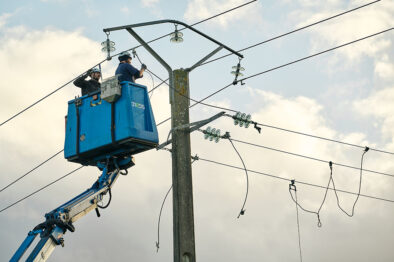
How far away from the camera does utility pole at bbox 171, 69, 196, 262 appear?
13.3 metres

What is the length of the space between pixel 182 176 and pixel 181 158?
1.27 feet

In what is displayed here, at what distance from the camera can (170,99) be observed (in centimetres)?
1466

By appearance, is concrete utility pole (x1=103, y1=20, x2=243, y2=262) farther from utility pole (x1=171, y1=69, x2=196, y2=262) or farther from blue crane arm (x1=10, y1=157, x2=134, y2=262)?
blue crane arm (x1=10, y1=157, x2=134, y2=262)

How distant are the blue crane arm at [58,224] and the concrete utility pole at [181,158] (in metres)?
1.99

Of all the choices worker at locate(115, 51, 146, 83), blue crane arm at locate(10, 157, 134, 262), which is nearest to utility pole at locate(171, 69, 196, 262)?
worker at locate(115, 51, 146, 83)

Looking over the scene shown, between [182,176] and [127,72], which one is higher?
[127,72]

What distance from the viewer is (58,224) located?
538 inches

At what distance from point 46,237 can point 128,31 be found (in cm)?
472

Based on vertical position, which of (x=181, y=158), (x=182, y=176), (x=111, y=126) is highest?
(x=111, y=126)

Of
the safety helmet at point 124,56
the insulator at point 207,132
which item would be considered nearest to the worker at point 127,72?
the safety helmet at point 124,56

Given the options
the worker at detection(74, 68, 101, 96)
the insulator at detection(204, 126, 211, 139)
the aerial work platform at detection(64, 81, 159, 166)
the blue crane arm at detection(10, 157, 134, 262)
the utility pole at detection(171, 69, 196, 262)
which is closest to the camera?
the utility pole at detection(171, 69, 196, 262)

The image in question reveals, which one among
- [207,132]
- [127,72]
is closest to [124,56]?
[127,72]

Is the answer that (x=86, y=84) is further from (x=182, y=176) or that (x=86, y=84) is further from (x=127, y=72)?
(x=182, y=176)

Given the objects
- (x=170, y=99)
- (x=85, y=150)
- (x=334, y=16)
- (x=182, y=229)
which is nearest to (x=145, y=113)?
(x=170, y=99)
